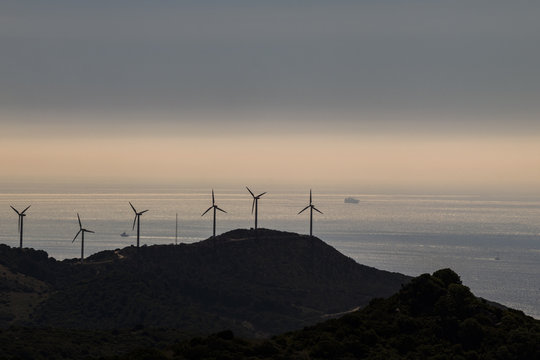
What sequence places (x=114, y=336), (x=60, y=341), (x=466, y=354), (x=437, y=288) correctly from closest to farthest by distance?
1. (x=466, y=354)
2. (x=437, y=288)
3. (x=60, y=341)
4. (x=114, y=336)

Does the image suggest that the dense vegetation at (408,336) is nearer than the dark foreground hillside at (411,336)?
Yes

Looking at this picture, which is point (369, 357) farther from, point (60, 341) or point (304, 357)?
point (60, 341)

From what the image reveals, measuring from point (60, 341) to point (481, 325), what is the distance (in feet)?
246

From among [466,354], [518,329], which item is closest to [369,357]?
[466,354]

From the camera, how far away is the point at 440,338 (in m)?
100

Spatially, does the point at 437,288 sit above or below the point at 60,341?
above

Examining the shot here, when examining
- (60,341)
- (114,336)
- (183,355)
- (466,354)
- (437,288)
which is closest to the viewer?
(183,355)

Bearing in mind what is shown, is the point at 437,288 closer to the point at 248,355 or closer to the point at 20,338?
the point at 248,355

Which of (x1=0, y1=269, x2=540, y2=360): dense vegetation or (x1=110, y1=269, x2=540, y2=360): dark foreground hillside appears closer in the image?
(x1=0, y1=269, x2=540, y2=360): dense vegetation

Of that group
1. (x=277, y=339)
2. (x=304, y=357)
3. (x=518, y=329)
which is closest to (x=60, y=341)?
(x=277, y=339)

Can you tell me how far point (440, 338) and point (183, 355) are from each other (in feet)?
103

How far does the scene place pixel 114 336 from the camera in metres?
155

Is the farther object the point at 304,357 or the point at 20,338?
the point at 20,338

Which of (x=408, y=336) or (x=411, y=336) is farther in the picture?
(x=411, y=336)
